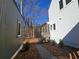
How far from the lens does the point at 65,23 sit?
14.3 m

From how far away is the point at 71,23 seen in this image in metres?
12.6

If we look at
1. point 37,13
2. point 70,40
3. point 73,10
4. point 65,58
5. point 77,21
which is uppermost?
point 37,13

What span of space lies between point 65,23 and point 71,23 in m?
1.71

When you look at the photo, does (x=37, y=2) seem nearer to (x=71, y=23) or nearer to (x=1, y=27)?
(x=71, y=23)

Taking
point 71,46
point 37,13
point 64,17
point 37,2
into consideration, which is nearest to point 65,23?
point 64,17

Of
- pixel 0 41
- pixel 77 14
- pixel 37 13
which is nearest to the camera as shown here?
pixel 0 41

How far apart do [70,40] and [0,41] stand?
9516mm

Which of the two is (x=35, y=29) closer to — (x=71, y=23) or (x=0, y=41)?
(x=71, y=23)

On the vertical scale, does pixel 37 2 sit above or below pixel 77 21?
above

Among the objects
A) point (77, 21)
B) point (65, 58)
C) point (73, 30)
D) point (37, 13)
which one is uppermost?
point (37, 13)

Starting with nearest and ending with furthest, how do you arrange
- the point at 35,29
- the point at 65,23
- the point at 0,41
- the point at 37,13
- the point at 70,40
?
the point at 0,41 < the point at 70,40 < the point at 65,23 < the point at 37,13 < the point at 35,29

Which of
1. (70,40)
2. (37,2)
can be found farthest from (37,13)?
(70,40)

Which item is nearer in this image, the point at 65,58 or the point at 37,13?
the point at 65,58

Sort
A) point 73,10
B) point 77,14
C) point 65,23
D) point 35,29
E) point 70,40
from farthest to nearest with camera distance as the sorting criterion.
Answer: point 35,29, point 65,23, point 70,40, point 73,10, point 77,14
